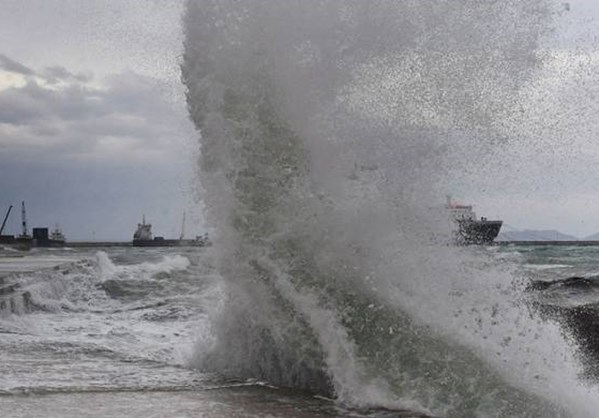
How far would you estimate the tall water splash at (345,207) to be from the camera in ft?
21.0

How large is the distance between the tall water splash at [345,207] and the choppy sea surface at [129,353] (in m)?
0.53

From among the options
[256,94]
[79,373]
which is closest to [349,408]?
[79,373]

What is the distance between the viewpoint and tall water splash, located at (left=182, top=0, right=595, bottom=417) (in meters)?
6.41

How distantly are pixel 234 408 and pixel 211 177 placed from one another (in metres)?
2.48

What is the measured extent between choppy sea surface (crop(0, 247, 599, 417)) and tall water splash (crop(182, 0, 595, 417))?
1.74ft

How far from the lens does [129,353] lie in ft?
28.4

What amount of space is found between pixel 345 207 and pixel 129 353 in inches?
128

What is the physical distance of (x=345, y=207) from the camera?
6.98 m

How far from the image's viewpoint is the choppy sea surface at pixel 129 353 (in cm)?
572

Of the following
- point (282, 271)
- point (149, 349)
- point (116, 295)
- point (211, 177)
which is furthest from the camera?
point (116, 295)

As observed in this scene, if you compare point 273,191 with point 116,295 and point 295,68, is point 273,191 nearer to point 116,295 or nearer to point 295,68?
point 295,68

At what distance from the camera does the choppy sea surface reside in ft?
18.8

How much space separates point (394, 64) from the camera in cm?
777

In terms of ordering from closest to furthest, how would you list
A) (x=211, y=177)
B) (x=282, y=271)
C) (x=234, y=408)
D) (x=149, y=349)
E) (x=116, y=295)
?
1. (x=234, y=408)
2. (x=282, y=271)
3. (x=211, y=177)
4. (x=149, y=349)
5. (x=116, y=295)
